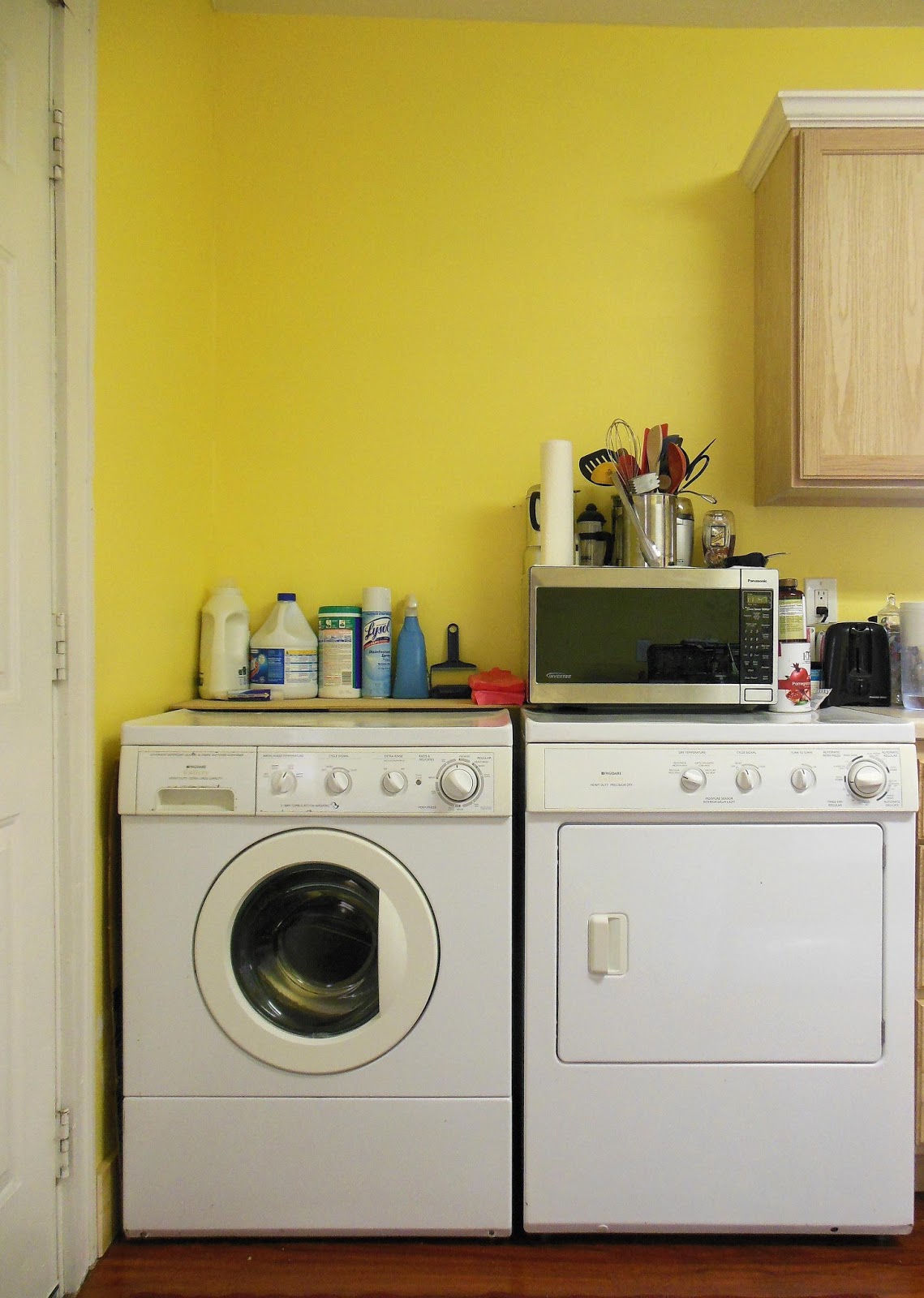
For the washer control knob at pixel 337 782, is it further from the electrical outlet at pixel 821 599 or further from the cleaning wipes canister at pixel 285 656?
the electrical outlet at pixel 821 599

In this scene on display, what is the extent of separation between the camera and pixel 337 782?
141cm

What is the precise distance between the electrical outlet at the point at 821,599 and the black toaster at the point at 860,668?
0.48ft

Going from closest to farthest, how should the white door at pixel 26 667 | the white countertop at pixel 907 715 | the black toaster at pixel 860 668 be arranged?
the white door at pixel 26 667, the white countertop at pixel 907 715, the black toaster at pixel 860 668

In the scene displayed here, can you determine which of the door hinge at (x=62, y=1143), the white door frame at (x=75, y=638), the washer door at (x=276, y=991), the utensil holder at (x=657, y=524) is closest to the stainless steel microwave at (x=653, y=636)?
the utensil holder at (x=657, y=524)

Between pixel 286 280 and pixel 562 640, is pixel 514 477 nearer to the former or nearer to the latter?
pixel 562 640

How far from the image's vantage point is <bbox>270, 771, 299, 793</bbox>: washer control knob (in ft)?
4.64

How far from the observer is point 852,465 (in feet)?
5.90

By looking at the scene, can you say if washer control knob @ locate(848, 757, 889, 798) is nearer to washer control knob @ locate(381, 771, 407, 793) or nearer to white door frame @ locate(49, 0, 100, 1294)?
washer control knob @ locate(381, 771, 407, 793)

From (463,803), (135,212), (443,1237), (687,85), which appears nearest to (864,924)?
(463,803)

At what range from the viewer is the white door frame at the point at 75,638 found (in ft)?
4.36

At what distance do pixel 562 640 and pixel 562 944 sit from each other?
2.01 ft

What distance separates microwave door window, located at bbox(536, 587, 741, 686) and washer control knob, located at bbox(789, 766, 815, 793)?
11.5 inches

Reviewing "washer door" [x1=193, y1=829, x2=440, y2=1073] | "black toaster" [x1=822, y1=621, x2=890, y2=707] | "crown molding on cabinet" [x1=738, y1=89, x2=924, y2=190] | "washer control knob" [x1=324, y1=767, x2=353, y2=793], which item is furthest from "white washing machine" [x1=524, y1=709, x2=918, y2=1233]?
"crown molding on cabinet" [x1=738, y1=89, x2=924, y2=190]

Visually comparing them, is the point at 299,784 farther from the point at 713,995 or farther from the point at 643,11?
the point at 643,11
